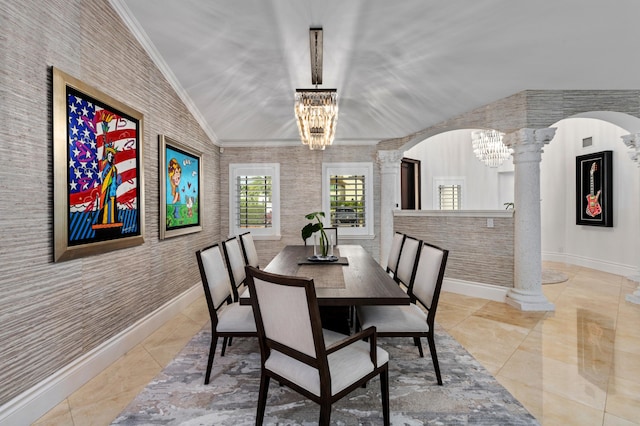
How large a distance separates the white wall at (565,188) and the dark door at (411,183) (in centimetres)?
24

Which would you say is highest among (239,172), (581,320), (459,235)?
(239,172)

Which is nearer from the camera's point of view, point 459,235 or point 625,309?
point 625,309

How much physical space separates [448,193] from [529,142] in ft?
15.2

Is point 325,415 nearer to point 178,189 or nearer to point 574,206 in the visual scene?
point 178,189

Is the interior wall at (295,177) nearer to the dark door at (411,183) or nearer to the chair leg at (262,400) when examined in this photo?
the dark door at (411,183)

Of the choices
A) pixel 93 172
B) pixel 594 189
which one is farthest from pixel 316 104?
pixel 594 189

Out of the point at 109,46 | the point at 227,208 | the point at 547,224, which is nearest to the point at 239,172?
the point at 227,208

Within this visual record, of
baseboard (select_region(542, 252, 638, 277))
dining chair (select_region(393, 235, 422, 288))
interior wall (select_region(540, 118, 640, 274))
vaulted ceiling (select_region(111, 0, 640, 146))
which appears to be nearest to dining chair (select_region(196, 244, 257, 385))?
dining chair (select_region(393, 235, 422, 288))

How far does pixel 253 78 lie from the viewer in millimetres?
3350

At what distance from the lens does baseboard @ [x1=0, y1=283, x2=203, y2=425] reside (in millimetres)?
1662

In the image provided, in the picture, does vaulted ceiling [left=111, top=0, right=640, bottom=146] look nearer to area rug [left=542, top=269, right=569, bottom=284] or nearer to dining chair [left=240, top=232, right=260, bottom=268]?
dining chair [left=240, top=232, right=260, bottom=268]

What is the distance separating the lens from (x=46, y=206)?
6.12 ft

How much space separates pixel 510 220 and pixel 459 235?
669 millimetres

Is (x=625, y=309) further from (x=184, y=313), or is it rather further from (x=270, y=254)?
(x=184, y=313)
